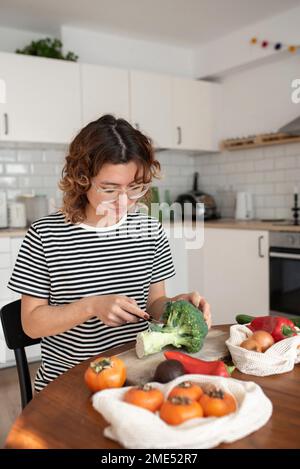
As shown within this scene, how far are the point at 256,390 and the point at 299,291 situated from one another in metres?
2.62

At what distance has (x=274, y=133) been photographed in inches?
161

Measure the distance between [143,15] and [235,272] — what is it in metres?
2.15

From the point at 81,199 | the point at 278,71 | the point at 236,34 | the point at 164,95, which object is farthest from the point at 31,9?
the point at 81,199

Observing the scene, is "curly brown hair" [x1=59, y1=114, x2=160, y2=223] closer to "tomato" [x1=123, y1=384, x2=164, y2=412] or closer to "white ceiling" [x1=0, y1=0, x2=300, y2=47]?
"tomato" [x1=123, y1=384, x2=164, y2=412]

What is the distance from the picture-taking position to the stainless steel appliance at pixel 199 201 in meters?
4.60

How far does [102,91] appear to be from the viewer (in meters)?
4.02

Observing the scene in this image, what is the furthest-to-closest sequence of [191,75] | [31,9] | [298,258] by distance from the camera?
[191,75], [31,9], [298,258]

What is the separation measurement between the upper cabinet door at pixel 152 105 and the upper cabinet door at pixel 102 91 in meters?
0.09

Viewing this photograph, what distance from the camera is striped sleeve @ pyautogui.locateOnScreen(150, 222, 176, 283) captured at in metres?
1.68

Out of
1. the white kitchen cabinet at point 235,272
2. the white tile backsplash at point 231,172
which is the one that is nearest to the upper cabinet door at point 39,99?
the white tile backsplash at point 231,172

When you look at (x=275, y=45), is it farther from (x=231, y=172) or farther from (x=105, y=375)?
(x=105, y=375)

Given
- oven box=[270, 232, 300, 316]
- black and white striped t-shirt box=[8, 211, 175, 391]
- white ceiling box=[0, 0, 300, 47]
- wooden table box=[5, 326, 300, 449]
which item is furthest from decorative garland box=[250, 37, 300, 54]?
wooden table box=[5, 326, 300, 449]

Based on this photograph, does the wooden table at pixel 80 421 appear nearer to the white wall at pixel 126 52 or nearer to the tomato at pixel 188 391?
the tomato at pixel 188 391

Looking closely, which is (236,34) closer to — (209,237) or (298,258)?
(209,237)
